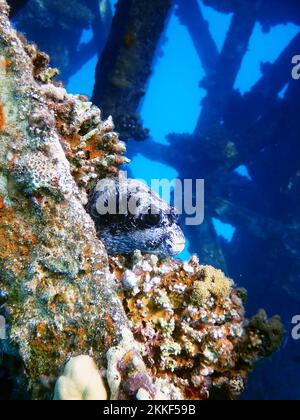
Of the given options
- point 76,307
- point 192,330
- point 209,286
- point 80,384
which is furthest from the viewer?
point 209,286

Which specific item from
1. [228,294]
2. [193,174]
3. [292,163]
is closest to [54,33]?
[193,174]

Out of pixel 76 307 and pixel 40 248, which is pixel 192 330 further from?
pixel 40 248

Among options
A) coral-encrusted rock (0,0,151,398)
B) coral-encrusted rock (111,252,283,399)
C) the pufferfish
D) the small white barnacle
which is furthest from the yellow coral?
the small white barnacle

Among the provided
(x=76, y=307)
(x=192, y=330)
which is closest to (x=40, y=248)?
(x=76, y=307)

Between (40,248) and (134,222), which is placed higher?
(134,222)

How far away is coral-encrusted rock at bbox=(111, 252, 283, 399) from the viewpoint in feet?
8.41

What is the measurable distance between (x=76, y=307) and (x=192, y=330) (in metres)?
1.01

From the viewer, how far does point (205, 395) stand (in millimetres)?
2561

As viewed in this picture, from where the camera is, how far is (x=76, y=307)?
2.23 meters

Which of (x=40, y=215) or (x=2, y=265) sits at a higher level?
(x=40, y=215)

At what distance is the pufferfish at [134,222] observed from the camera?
2.90 m

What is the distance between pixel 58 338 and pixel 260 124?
13.8m

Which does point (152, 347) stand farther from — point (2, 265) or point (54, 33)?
point (54, 33)
